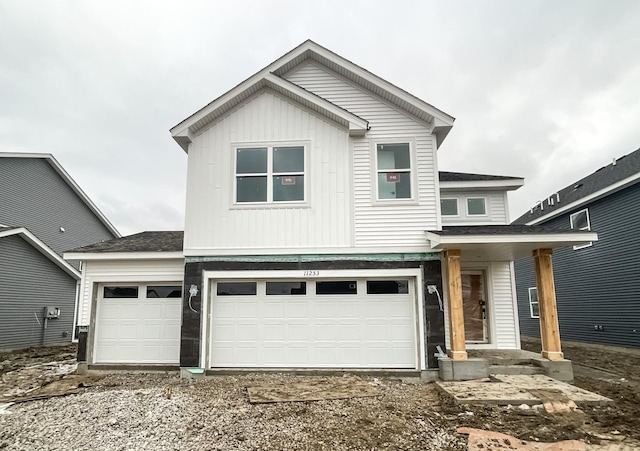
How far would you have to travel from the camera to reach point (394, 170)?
9.49m

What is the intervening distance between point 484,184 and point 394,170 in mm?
3247

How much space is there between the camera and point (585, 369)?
9.84 meters

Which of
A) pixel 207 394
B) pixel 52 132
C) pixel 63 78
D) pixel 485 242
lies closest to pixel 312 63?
pixel 485 242

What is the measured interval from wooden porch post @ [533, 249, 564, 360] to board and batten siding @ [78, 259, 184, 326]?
840 cm

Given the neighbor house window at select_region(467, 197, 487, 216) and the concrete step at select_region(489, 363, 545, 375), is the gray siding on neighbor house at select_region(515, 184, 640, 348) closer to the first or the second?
the neighbor house window at select_region(467, 197, 487, 216)

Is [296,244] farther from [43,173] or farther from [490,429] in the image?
[43,173]

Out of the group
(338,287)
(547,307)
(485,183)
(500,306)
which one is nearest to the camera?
(547,307)

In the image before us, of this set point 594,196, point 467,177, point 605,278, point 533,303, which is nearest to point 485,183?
point 467,177

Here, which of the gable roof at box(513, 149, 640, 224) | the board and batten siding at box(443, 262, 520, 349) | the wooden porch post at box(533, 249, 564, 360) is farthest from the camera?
the gable roof at box(513, 149, 640, 224)

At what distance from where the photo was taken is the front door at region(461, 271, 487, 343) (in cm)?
1057

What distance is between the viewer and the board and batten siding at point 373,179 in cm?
918

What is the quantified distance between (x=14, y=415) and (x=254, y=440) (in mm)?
4146

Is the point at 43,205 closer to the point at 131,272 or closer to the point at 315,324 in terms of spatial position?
the point at 131,272

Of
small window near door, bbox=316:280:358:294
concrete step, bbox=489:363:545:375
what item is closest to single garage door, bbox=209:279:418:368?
small window near door, bbox=316:280:358:294
